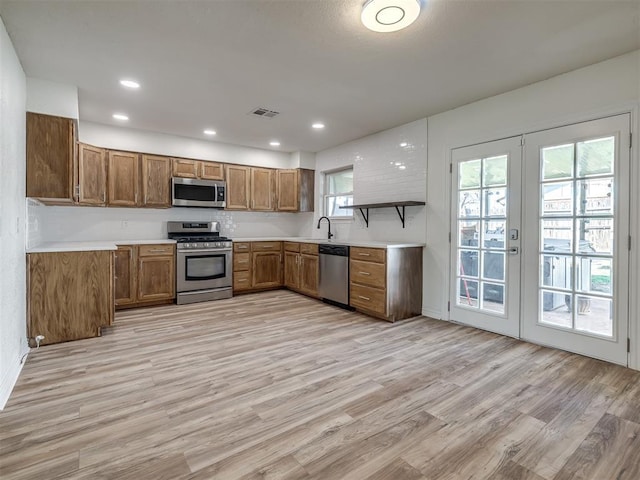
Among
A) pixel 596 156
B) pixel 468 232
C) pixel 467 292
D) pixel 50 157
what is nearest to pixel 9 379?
pixel 50 157

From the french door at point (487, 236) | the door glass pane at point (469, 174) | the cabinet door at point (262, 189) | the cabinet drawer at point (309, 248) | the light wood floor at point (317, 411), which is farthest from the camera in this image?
the cabinet door at point (262, 189)

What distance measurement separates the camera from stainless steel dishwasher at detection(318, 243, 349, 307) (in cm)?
459

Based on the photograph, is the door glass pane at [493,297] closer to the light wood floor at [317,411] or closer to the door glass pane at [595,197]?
the light wood floor at [317,411]

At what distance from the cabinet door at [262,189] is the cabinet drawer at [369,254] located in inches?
90.6

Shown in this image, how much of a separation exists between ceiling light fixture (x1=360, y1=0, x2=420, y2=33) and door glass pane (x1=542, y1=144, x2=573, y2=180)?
76.6 inches

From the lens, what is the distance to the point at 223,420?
1.97 metres

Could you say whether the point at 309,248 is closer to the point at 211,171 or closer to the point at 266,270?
the point at 266,270

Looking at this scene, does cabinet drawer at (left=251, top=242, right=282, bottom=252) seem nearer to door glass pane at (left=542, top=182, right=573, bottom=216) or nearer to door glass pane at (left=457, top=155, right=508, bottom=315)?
door glass pane at (left=457, top=155, right=508, bottom=315)

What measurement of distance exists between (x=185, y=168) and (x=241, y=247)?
1.53 meters

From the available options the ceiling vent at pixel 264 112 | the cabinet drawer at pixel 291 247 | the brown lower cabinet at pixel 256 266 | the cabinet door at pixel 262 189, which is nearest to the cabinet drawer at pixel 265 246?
the brown lower cabinet at pixel 256 266

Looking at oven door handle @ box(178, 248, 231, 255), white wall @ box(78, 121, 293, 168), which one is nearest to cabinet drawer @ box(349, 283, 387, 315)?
oven door handle @ box(178, 248, 231, 255)

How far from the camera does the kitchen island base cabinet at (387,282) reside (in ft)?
13.1

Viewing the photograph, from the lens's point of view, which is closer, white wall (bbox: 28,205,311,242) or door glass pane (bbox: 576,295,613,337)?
door glass pane (bbox: 576,295,613,337)

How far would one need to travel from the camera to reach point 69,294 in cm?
327
